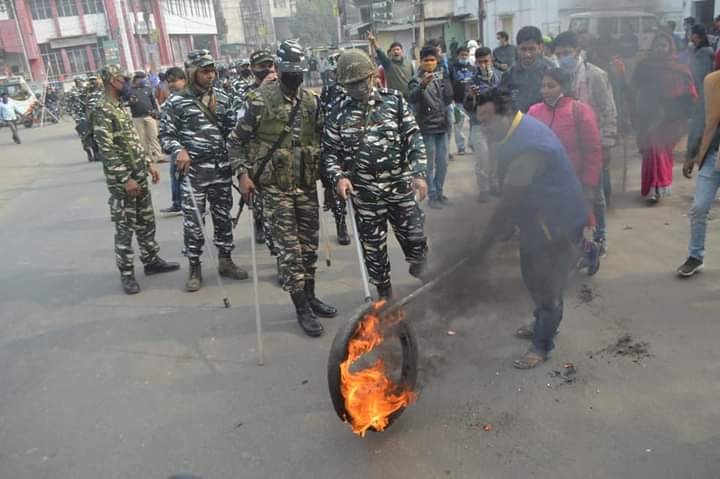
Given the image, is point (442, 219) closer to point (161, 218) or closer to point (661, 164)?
point (661, 164)

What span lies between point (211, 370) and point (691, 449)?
3047mm

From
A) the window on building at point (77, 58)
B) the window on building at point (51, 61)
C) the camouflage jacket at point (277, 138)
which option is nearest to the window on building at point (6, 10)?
the window on building at point (51, 61)

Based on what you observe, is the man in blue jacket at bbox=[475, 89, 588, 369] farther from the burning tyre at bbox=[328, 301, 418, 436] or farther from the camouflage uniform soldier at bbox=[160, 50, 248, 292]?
the camouflage uniform soldier at bbox=[160, 50, 248, 292]

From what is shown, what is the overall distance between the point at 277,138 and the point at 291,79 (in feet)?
1.48

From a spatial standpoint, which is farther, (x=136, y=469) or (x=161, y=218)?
(x=161, y=218)

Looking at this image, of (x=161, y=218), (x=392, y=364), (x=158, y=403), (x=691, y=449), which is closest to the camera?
(x=691, y=449)

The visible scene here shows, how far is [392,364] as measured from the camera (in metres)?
3.53

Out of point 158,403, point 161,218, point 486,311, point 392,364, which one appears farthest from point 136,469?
point 161,218

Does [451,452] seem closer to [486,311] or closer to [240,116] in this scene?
[486,311]

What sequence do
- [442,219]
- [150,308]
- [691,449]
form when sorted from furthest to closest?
[442,219] → [150,308] → [691,449]

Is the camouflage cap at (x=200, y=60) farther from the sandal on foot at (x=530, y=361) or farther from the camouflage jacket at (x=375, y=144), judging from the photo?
the sandal on foot at (x=530, y=361)

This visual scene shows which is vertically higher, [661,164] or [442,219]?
[661,164]

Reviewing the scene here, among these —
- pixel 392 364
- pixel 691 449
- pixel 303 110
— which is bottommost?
pixel 691 449

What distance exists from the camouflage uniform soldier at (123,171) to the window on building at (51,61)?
47.6 m
